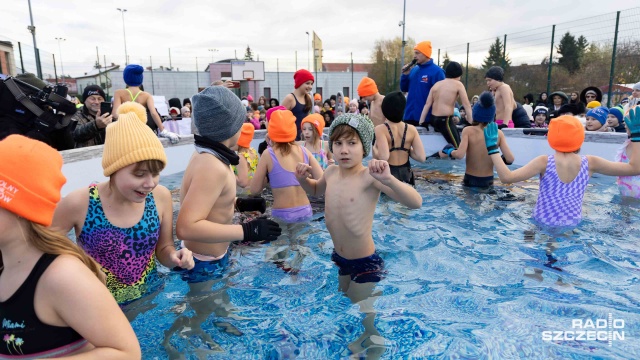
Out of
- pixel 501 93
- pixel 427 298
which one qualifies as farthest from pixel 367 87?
pixel 427 298

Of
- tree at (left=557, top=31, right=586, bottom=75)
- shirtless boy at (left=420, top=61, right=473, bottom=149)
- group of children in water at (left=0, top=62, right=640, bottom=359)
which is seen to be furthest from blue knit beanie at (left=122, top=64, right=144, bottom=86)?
tree at (left=557, top=31, right=586, bottom=75)

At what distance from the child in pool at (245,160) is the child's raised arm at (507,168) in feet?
9.17

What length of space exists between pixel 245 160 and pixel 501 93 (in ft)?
18.5

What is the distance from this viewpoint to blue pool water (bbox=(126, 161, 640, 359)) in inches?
102

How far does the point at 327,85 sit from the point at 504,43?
2573 centimetres

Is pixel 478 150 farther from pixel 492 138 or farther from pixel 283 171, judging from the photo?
pixel 283 171

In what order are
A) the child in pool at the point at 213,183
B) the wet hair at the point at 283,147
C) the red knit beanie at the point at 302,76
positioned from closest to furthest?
the child in pool at the point at 213,183, the wet hair at the point at 283,147, the red knit beanie at the point at 302,76

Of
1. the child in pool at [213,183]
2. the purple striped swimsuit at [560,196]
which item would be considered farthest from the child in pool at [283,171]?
the purple striped swimsuit at [560,196]

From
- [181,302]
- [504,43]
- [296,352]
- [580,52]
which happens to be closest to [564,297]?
[296,352]

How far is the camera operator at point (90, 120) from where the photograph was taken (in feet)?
18.1

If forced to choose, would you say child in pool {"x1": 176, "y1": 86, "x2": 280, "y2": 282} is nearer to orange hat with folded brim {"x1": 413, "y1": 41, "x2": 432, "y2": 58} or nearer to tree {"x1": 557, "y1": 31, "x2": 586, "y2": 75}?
orange hat with folded brim {"x1": 413, "y1": 41, "x2": 432, "y2": 58}

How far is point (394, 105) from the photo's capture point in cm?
562

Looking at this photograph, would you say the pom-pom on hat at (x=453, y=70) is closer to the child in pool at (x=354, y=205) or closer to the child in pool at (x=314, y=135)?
the child in pool at (x=314, y=135)

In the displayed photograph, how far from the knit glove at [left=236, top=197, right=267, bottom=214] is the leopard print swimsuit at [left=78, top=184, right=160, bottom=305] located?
718 millimetres
